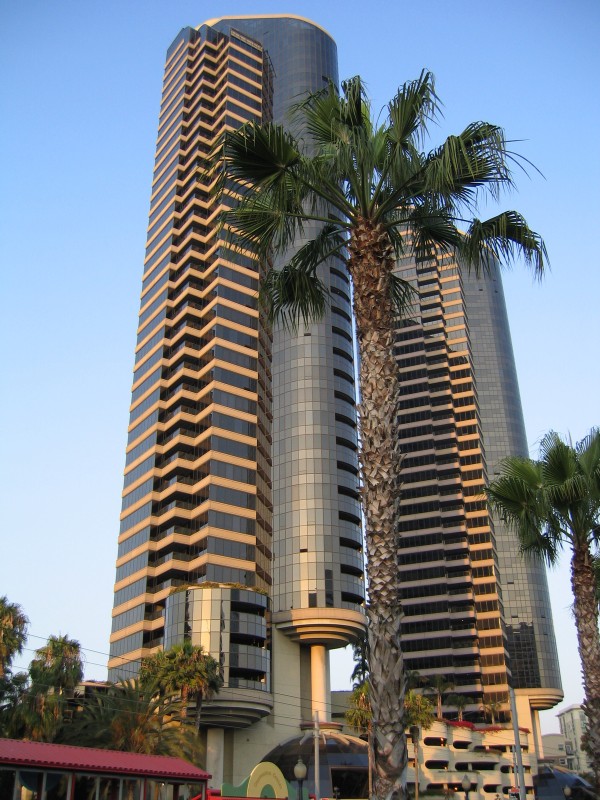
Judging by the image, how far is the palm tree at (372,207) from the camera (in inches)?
608

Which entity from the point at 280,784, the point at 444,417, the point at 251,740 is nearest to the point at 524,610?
the point at 444,417

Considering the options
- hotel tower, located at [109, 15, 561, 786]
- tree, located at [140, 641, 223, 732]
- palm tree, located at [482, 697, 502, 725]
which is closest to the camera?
tree, located at [140, 641, 223, 732]

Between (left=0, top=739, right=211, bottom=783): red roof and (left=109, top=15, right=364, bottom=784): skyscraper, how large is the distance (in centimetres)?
5661

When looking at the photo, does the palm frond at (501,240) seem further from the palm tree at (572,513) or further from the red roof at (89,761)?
the red roof at (89,761)

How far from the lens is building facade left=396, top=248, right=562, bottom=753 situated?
13862cm

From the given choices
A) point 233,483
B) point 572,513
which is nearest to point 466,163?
point 572,513

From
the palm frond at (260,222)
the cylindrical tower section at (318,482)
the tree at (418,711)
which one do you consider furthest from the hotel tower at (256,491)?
the palm frond at (260,222)

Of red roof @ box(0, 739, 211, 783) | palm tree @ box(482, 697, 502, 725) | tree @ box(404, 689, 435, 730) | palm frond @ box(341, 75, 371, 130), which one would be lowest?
red roof @ box(0, 739, 211, 783)

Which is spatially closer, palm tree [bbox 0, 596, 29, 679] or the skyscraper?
palm tree [bbox 0, 596, 29, 679]

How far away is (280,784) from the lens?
4766 centimetres

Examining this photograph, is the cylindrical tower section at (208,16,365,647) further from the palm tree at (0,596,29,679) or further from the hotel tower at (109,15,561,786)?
the palm tree at (0,596,29,679)

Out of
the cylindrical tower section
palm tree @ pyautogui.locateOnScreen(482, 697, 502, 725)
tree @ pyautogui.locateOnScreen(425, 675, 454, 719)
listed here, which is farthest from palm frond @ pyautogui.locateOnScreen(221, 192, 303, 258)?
palm tree @ pyautogui.locateOnScreen(482, 697, 502, 725)

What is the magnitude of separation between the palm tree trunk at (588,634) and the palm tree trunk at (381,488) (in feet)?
37.0

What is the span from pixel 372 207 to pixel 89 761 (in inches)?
730
